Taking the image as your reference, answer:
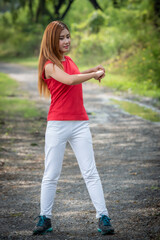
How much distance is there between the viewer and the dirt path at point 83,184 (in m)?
3.89

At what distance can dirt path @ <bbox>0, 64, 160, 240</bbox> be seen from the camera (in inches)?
153

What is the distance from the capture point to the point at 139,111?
11.6 meters

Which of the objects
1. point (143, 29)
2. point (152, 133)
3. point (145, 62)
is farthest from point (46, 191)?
point (143, 29)

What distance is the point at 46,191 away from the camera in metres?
3.63

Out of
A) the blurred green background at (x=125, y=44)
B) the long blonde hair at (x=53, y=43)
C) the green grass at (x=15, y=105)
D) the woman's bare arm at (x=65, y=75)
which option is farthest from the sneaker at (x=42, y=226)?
the blurred green background at (x=125, y=44)

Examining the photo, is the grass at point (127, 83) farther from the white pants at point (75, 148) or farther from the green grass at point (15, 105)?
the white pants at point (75, 148)

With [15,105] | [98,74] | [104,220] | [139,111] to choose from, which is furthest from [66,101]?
[15,105]

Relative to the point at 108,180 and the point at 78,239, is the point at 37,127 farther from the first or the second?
the point at 78,239

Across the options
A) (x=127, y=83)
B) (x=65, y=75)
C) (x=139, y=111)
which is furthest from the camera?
(x=127, y=83)

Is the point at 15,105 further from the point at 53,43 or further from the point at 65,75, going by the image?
the point at 65,75

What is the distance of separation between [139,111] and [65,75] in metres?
8.37

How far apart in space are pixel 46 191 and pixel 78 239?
503 mm

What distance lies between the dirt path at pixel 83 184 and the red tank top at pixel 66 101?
42.8 inches

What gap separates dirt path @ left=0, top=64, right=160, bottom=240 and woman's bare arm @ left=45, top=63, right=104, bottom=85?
1.39 m
